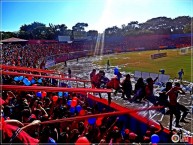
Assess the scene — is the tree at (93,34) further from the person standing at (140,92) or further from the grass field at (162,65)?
the person standing at (140,92)

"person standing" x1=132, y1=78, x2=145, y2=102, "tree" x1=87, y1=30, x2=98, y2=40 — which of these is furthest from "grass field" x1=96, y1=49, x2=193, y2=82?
"tree" x1=87, y1=30, x2=98, y2=40

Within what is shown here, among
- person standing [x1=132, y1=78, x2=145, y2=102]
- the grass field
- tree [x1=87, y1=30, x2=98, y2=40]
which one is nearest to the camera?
person standing [x1=132, y1=78, x2=145, y2=102]

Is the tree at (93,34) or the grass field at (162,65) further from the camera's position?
the tree at (93,34)

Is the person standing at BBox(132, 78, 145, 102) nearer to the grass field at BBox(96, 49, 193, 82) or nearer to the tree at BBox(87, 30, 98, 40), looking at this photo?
the grass field at BBox(96, 49, 193, 82)

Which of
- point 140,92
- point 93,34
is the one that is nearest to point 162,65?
point 140,92

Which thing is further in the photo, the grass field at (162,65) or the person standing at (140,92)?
the grass field at (162,65)

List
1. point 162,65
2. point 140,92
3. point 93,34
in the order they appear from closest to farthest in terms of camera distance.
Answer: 1. point 140,92
2. point 162,65
3. point 93,34

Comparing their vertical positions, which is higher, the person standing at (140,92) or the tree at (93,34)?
the tree at (93,34)

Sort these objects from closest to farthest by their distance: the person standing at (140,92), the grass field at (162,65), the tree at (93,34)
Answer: the person standing at (140,92), the grass field at (162,65), the tree at (93,34)

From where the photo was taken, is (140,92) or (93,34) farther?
(93,34)

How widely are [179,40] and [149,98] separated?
A: 76.4m

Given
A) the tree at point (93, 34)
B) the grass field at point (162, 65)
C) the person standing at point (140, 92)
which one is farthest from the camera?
the tree at point (93, 34)

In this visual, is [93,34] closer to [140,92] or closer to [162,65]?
[162,65]

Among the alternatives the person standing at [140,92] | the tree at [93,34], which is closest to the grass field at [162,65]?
the person standing at [140,92]
